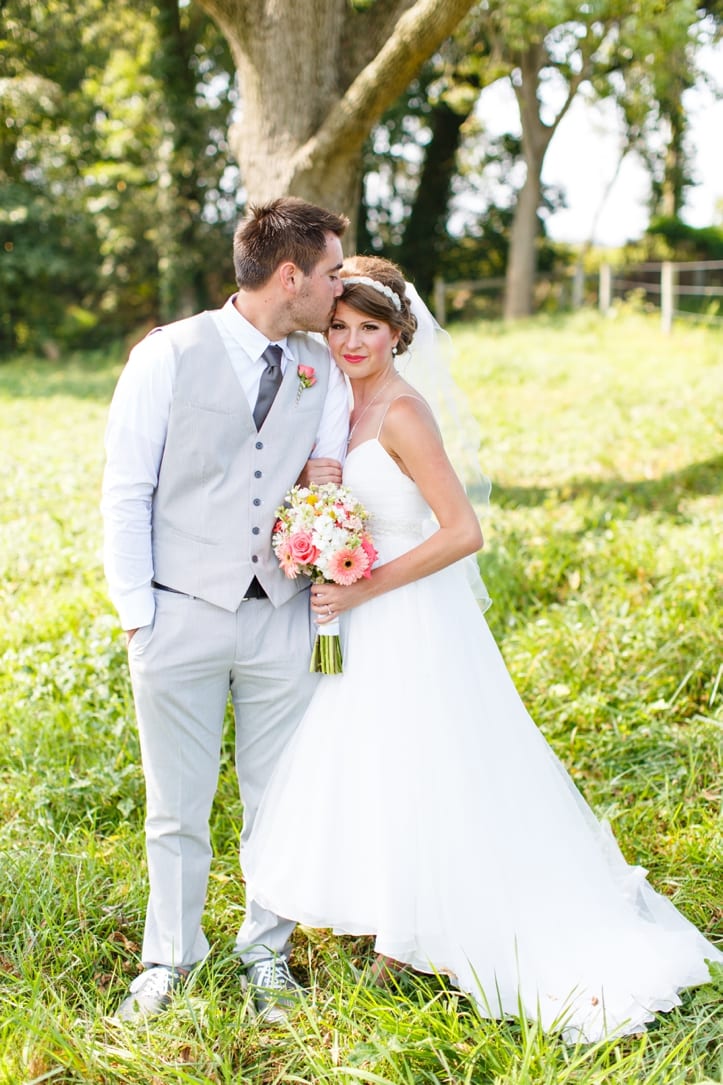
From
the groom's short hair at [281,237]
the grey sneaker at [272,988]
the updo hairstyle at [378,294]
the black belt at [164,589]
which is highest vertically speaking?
the groom's short hair at [281,237]

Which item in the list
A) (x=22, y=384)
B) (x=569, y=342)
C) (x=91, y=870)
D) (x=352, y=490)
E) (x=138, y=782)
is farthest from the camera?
(x=22, y=384)

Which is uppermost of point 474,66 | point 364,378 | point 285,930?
point 474,66

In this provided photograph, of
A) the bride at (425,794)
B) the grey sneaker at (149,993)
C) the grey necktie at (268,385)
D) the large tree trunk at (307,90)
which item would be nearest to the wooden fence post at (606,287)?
the large tree trunk at (307,90)

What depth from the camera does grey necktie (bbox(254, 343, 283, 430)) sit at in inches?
115

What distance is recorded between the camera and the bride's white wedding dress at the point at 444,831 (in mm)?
2814

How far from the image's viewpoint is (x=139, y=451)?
2.80 metres

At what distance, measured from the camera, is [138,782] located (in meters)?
4.01

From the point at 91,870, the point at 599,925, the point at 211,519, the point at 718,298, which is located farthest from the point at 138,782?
the point at 718,298

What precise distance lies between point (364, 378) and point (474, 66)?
18717 millimetres

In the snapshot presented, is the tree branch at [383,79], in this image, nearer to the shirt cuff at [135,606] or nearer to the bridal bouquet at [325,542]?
the bridal bouquet at [325,542]

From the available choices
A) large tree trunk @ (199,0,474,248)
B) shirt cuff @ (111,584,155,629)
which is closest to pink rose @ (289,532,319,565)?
shirt cuff @ (111,584,155,629)

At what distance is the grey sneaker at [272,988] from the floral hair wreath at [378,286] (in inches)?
84.8

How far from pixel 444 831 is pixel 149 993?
1040 millimetres

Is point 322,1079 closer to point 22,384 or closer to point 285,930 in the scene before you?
point 285,930
